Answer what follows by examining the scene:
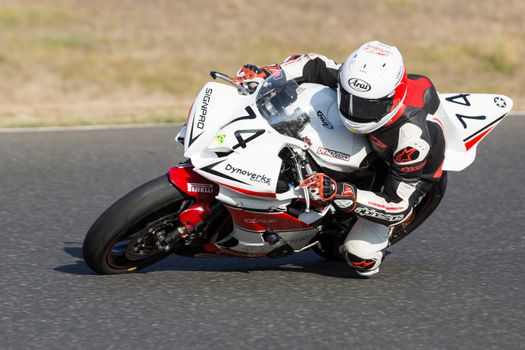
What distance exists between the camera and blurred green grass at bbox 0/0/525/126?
523 inches

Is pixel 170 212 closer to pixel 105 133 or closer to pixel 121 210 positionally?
pixel 121 210

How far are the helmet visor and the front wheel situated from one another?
0.95 meters

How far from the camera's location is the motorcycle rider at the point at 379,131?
15.6 ft

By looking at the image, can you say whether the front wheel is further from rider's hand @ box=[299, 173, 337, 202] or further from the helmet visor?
the helmet visor

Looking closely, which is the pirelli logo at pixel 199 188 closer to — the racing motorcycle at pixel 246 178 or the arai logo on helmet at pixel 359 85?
the racing motorcycle at pixel 246 178

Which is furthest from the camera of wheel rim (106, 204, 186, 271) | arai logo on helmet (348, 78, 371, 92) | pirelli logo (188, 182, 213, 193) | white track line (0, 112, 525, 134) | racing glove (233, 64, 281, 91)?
white track line (0, 112, 525, 134)

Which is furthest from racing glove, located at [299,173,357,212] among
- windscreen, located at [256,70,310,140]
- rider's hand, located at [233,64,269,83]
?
rider's hand, located at [233,64,269,83]

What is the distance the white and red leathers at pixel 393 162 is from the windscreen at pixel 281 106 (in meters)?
0.09

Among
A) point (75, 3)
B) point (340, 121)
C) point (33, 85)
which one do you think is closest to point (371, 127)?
point (340, 121)

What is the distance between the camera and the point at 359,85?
186 inches

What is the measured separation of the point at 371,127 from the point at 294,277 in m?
1.09

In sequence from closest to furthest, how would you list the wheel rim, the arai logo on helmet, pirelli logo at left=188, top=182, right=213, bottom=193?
the arai logo on helmet
pirelli logo at left=188, top=182, right=213, bottom=193
the wheel rim

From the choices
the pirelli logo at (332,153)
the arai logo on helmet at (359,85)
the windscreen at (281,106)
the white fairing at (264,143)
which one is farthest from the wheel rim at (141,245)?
the arai logo on helmet at (359,85)

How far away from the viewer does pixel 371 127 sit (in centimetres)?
480
